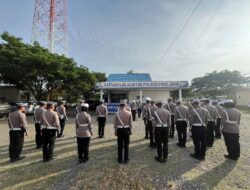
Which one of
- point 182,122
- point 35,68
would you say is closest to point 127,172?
point 182,122

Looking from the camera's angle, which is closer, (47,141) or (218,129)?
(47,141)

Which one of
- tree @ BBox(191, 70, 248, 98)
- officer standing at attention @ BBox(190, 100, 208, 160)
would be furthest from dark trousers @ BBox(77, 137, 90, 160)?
tree @ BBox(191, 70, 248, 98)

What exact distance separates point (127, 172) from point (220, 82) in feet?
156

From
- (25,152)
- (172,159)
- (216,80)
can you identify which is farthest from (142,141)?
(216,80)

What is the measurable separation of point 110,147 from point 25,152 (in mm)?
2902

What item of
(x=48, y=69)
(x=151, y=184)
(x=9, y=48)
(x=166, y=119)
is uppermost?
(x=9, y=48)

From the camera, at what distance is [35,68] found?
18.6m

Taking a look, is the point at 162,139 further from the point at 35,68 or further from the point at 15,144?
the point at 35,68

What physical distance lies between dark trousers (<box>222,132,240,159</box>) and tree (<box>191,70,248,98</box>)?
146ft

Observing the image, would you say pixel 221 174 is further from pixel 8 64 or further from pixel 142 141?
pixel 8 64

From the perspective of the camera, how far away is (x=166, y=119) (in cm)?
561

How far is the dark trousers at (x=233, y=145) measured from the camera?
5.82 metres

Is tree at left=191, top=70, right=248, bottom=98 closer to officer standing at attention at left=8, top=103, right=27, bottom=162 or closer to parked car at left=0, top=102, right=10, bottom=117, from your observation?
parked car at left=0, top=102, right=10, bottom=117

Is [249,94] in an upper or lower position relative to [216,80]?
lower
